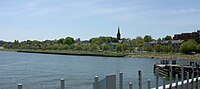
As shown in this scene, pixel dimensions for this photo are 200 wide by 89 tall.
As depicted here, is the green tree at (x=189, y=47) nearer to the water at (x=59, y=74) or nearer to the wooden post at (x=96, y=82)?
the water at (x=59, y=74)

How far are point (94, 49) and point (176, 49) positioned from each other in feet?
193

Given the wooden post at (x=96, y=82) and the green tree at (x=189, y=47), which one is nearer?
the wooden post at (x=96, y=82)

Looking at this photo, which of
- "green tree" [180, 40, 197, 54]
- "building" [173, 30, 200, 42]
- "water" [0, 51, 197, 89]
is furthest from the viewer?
"building" [173, 30, 200, 42]

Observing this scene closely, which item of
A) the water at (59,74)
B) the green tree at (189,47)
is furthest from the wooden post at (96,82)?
the green tree at (189,47)

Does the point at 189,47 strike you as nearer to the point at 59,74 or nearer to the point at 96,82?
the point at 59,74

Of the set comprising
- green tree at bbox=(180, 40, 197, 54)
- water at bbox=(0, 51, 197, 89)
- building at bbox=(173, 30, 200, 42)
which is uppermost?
building at bbox=(173, 30, 200, 42)

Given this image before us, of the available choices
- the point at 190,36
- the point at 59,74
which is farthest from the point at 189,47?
the point at 59,74

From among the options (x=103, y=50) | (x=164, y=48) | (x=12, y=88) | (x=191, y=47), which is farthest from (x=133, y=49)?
(x=12, y=88)

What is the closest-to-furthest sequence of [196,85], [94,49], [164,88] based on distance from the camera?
1. [164,88]
2. [196,85]
3. [94,49]

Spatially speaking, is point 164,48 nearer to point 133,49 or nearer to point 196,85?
point 133,49

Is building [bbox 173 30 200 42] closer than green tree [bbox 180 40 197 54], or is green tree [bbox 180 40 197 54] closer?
green tree [bbox 180 40 197 54]

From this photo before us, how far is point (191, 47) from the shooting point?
435 feet

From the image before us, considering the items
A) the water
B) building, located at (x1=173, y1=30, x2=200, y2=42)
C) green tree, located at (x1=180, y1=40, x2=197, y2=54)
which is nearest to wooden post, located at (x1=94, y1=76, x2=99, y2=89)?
the water

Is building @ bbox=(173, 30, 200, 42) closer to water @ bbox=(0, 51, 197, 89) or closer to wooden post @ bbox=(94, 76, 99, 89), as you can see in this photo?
water @ bbox=(0, 51, 197, 89)
